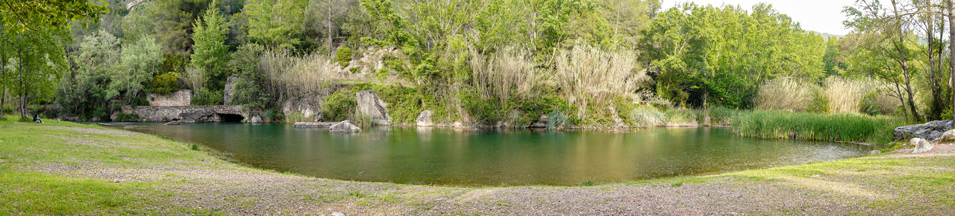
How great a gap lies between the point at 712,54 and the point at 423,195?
129ft

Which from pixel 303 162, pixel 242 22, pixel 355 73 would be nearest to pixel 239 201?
pixel 303 162

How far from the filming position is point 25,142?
35.7 ft

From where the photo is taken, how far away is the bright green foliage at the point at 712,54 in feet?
127

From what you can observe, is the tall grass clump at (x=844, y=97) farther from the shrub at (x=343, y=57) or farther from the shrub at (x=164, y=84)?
the shrub at (x=164, y=84)

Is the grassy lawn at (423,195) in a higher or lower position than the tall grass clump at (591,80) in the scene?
lower

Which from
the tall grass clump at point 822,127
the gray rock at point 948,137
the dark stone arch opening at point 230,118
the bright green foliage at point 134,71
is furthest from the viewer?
the dark stone arch opening at point 230,118

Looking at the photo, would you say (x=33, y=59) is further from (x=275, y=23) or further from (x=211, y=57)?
Result: (x=275, y=23)

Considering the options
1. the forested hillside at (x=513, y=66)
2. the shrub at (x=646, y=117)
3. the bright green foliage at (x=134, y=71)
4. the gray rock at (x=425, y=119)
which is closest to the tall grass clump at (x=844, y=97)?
the forested hillside at (x=513, y=66)

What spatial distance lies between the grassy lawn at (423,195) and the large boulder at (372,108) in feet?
78.8

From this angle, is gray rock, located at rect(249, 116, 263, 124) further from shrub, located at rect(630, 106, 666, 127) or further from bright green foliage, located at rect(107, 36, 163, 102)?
shrub, located at rect(630, 106, 666, 127)

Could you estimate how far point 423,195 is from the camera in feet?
23.9

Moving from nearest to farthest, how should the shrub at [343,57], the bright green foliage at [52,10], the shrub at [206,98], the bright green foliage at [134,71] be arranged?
the bright green foliage at [52,10], the bright green foliage at [134,71], the shrub at [206,98], the shrub at [343,57]

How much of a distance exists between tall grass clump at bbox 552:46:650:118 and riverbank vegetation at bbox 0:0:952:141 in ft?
0.29

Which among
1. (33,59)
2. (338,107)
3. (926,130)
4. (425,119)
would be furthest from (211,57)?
(926,130)
